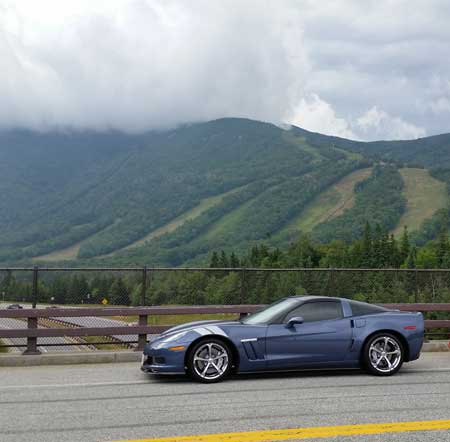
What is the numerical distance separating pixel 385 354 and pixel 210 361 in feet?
8.82

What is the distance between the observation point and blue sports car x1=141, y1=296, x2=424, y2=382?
389 inches

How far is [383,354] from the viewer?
10453 mm

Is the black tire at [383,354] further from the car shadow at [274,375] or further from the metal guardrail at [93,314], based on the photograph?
the metal guardrail at [93,314]

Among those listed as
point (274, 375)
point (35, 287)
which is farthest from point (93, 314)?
point (274, 375)

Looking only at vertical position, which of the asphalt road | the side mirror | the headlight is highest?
the side mirror

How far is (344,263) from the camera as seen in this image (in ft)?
310

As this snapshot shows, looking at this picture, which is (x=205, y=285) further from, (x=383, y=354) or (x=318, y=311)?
(x=383, y=354)

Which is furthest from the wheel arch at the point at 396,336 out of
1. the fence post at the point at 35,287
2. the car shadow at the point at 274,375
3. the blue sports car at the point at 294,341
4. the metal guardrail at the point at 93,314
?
the fence post at the point at 35,287

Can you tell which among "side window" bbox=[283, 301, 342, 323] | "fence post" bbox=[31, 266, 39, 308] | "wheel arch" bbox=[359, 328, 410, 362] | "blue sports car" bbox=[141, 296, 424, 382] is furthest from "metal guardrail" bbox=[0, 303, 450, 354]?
"wheel arch" bbox=[359, 328, 410, 362]

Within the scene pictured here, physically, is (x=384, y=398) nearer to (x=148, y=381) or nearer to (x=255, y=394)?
(x=255, y=394)

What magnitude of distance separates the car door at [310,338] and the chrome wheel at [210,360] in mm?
652

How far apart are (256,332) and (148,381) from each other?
67.4 inches

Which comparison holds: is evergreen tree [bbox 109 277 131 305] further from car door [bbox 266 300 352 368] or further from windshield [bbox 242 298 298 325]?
car door [bbox 266 300 352 368]

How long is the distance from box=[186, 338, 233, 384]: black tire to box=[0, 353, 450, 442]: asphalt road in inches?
7.4
